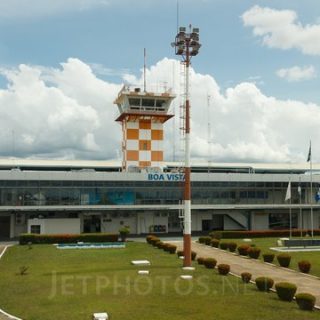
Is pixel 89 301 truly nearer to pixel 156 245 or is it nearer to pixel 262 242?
pixel 156 245

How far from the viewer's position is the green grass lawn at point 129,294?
869 inches

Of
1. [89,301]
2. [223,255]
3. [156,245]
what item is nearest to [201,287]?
[89,301]

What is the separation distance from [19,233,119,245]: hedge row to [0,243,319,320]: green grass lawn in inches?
688

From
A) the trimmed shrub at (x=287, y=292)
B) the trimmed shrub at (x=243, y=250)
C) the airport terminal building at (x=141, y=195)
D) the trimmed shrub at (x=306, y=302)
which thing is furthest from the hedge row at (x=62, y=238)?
the trimmed shrub at (x=306, y=302)

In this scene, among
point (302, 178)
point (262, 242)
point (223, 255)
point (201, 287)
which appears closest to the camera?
point (201, 287)

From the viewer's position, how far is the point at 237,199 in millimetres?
74000

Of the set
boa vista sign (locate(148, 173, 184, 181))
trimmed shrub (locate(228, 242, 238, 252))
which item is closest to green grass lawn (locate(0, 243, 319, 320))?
trimmed shrub (locate(228, 242, 238, 252))

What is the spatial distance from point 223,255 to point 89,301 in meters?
23.3

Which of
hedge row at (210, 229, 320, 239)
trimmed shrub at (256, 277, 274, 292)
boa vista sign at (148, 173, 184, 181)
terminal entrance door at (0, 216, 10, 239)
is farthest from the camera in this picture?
terminal entrance door at (0, 216, 10, 239)

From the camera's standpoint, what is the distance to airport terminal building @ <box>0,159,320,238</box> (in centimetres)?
6569

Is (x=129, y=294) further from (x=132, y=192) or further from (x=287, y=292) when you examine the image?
(x=132, y=192)

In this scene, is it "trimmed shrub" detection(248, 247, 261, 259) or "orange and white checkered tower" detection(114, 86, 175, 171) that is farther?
"orange and white checkered tower" detection(114, 86, 175, 171)

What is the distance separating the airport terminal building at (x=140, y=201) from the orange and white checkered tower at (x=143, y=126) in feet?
7.11

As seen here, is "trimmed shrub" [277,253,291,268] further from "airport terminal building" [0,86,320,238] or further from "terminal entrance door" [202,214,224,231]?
"terminal entrance door" [202,214,224,231]
